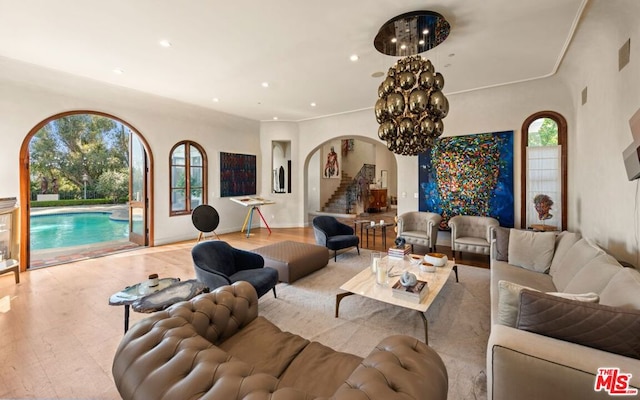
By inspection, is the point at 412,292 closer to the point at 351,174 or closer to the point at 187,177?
the point at 187,177

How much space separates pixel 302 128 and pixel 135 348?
8.03 metres

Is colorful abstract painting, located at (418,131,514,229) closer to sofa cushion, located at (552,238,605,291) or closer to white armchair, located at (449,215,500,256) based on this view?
white armchair, located at (449,215,500,256)

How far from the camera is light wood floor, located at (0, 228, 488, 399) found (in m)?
2.07

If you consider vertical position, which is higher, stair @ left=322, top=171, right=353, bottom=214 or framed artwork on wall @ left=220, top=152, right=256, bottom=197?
framed artwork on wall @ left=220, top=152, right=256, bottom=197

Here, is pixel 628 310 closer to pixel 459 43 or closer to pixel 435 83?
pixel 435 83

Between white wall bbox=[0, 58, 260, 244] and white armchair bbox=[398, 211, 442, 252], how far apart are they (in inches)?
203

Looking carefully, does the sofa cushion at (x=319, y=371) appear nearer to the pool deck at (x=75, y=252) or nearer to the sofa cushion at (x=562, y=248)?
the sofa cushion at (x=562, y=248)

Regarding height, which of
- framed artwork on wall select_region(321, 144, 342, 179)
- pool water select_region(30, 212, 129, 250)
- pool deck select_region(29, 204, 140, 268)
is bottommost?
pool deck select_region(29, 204, 140, 268)

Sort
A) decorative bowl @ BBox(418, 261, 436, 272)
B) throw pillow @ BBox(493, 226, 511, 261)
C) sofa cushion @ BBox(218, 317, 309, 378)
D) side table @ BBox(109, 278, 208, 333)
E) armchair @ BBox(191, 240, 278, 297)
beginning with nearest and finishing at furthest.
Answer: sofa cushion @ BBox(218, 317, 309, 378) < side table @ BBox(109, 278, 208, 333) < armchair @ BBox(191, 240, 278, 297) < decorative bowl @ BBox(418, 261, 436, 272) < throw pillow @ BBox(493, 226, 511, 261)

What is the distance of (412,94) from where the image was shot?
2.98m

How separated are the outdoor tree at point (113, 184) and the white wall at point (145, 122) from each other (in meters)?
11.0

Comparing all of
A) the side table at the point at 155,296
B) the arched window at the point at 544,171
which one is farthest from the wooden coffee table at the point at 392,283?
the arched window at the point at 544,171

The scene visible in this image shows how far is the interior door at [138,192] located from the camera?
645cm

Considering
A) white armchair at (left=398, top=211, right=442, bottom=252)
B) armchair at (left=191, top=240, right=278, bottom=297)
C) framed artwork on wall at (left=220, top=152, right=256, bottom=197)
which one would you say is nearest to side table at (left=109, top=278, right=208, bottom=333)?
armchair at (left=191, top=240, right=278, bottom=297)
